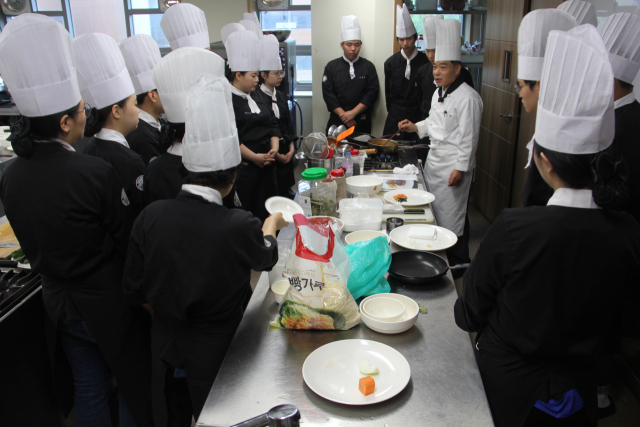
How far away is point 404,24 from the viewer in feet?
13.4

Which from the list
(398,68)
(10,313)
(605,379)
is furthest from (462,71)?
(10,313)

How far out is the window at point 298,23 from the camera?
6391mm

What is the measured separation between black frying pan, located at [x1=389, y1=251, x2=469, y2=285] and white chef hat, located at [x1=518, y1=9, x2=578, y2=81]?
1054mm

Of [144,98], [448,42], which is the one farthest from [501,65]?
[144,98]

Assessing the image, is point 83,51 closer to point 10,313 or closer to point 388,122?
point 10,313

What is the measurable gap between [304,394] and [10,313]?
1.25m

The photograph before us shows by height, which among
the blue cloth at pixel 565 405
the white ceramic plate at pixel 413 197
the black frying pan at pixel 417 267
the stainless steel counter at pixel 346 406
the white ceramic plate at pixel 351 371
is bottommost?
the blue cloth at pixel 565 405

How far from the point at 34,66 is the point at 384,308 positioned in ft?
4.44

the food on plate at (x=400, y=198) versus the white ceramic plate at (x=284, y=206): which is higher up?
the white ceramic plate at (x=284, y=206)

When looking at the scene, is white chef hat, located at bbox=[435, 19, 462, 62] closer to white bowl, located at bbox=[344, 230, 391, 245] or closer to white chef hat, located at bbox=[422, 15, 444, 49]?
A: white chef hat, located at bbox=[422, 15, 444, 49]

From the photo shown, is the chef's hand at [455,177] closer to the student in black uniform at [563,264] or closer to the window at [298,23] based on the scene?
the student in black uniform at [563,264]

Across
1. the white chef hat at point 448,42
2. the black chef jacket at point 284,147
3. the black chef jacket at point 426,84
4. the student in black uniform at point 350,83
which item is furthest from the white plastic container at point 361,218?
the student in black uniform at point 350,83

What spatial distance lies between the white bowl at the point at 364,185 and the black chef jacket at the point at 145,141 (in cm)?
102

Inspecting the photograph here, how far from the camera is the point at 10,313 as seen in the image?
1.66 metres
